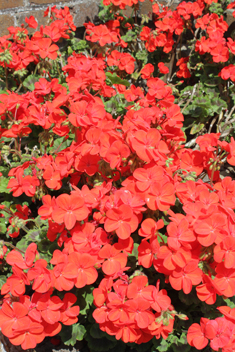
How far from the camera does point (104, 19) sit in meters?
2.46

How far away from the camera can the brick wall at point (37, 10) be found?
2.15m

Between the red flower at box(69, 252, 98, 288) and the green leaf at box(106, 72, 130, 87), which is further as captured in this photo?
the green leaf at box(106, 72, 130, 87)

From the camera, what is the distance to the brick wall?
215cm

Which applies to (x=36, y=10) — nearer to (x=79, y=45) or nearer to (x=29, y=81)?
(x=79, y=45)

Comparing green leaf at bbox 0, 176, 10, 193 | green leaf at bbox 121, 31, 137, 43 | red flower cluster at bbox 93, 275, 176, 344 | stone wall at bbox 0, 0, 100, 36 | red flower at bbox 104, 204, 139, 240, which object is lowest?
green leaf at bbox 0, 176, 10, 193

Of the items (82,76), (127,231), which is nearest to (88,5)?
(82,76)

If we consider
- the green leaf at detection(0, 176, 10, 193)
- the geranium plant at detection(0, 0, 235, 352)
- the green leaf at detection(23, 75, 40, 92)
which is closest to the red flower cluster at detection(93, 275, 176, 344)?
the geranium plant at detection(0, 0, 235, 352)

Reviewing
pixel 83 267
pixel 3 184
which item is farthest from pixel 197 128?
→ pixel 83 267

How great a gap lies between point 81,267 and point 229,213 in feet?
1.70

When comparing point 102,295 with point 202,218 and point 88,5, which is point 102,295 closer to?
point 202,218

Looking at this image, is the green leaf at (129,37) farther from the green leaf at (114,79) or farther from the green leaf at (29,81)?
the green leaf at (29,81)

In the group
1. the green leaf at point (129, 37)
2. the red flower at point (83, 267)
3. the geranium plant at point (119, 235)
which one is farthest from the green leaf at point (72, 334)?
the green leaf at point (129, 37)

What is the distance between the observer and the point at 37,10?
225cm

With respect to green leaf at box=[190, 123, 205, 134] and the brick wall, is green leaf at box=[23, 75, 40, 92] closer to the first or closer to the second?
the brick wall
